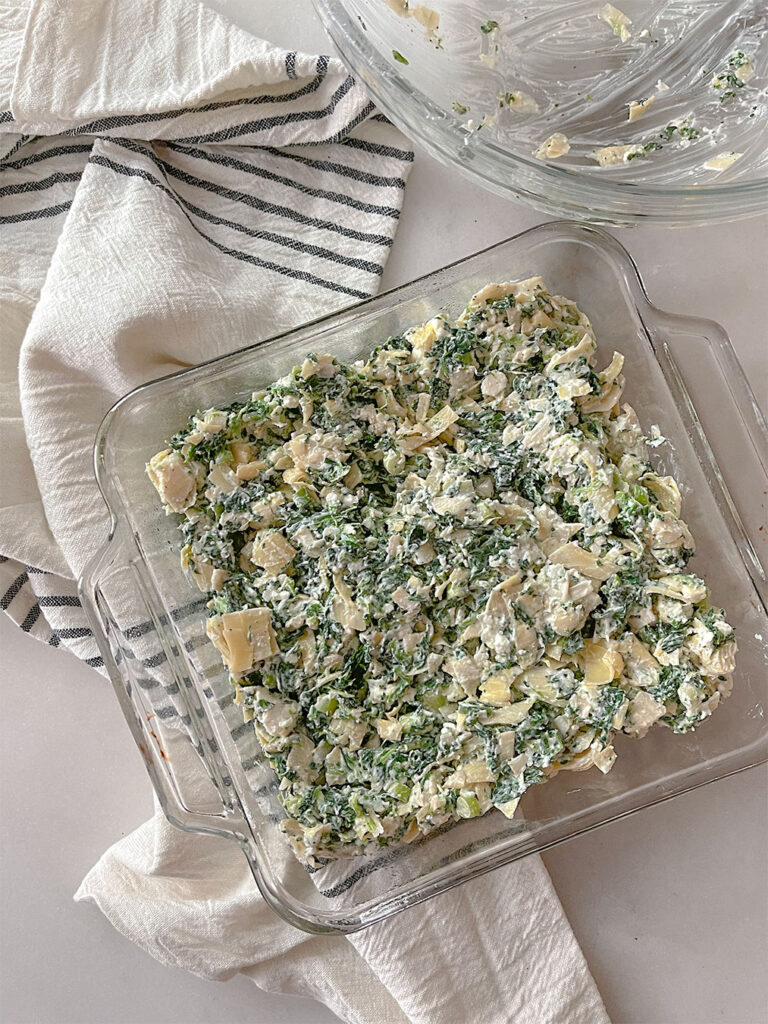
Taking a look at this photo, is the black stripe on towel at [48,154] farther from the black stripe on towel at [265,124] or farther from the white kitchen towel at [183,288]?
the black stripe on towel at [265,124]

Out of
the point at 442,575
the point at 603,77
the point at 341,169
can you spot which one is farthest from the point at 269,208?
the point at 442,575

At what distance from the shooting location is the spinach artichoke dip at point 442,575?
3.80ft

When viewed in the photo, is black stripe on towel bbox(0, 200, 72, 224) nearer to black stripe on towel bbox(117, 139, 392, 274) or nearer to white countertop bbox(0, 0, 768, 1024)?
black stripe on towel bbox(117, 139, 392, 274)

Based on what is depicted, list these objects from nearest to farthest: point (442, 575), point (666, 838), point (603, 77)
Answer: point (442, 575), point (603, 77), point (666, 838)

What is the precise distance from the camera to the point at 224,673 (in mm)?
1267

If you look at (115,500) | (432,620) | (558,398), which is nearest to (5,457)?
(115,500)

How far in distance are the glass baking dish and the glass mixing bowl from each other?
0.48 feet

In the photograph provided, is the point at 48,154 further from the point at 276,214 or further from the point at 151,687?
the point at 151,687

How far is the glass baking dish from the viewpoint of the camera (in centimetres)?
123

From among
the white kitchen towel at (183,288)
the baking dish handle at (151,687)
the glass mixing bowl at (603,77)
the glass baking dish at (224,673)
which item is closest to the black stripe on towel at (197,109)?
Answer: the white kitchen towel at (183,288)

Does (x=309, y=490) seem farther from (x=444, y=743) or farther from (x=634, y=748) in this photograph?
(x=634, y=748)

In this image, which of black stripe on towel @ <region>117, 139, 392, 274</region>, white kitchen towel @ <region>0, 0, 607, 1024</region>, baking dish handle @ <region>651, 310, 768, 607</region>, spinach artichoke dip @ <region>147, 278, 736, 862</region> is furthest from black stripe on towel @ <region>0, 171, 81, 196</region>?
baking dish handle @ <region>651, 310, 768, 607</region>

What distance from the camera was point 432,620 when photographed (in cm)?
119

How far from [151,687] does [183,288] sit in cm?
53
